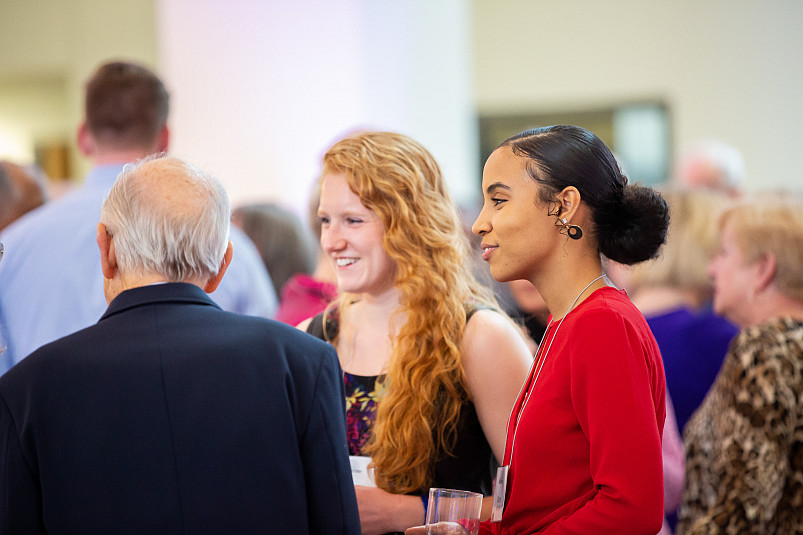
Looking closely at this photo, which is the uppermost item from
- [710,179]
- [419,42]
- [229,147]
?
[419,42]

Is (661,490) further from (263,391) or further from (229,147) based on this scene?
(229,147)

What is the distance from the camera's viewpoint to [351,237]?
2018 mm

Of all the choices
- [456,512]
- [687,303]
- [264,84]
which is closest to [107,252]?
[456,512]

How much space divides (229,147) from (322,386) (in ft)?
11.6

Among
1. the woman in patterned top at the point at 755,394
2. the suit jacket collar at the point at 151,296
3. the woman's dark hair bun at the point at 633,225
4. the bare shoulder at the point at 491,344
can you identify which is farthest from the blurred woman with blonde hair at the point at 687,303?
the suit jacket collar at the point at 151,296

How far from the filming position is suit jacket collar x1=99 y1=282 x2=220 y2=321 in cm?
143

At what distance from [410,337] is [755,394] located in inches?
43.1

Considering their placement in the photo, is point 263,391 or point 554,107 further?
point 554,107

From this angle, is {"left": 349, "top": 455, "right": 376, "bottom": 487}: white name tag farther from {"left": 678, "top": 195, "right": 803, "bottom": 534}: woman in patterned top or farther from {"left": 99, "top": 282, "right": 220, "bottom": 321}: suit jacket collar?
{"left": 678, "top": 195, "right": 803, "bottom": 534}: woman in patterned top

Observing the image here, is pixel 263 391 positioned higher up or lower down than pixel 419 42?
lower down

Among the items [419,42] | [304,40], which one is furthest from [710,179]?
[304,40]

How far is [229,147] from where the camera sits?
4801mm

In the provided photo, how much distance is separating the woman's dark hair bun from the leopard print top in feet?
3.37

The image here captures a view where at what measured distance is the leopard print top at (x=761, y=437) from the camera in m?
2.33
